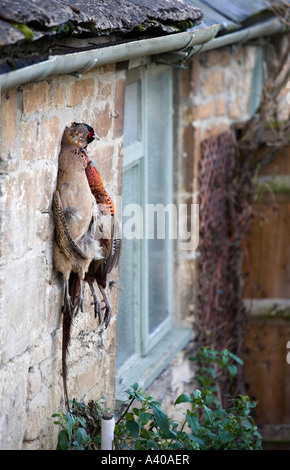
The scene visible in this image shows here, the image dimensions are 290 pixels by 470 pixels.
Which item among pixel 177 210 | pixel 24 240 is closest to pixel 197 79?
pixel 177 210

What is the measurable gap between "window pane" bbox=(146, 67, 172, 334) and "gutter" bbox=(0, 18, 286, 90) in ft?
1.62

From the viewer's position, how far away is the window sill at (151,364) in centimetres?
396

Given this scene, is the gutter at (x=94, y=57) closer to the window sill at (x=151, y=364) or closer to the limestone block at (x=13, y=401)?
the limestone block at (x=13, y=401)

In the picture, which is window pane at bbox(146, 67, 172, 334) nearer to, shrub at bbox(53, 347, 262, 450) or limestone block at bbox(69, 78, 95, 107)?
shrub at bbox(53, 347, 262, 450)

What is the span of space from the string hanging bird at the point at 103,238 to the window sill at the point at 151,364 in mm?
681

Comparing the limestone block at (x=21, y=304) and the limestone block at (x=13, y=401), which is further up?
the limestone block at (x=21, y=304)

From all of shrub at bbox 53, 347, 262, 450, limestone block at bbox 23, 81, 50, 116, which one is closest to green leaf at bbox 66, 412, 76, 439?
shrub at bbox 53, 347, 262, 450

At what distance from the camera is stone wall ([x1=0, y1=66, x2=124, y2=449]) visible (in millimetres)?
2539

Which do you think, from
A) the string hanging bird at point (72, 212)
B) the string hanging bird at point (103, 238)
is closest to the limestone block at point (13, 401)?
the string hanging bird at point (72, 212)

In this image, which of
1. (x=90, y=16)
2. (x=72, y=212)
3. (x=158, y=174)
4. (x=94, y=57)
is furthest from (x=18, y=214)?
(x=158, y=174)

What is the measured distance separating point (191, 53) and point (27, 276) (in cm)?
174

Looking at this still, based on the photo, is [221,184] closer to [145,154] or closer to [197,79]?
[197,79]

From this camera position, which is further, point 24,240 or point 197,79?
point 197,79

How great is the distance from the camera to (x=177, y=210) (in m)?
4.92
